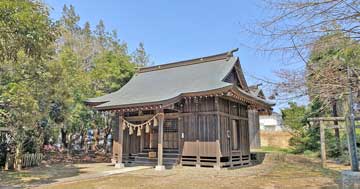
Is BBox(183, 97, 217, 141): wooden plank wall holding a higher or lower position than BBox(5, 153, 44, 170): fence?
higher

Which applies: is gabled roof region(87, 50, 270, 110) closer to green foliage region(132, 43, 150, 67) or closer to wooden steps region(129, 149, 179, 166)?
wooden steps region(129, 149, 179, 166)

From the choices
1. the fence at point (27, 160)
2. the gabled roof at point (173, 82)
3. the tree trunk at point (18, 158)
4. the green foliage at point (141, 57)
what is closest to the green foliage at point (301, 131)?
the gabled roof at point (173, 82)

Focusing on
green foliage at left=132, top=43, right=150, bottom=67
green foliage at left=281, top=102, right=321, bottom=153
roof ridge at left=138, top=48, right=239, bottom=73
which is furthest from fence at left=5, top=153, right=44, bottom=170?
green foliage at left=281, top=102, right=321, bottom=153

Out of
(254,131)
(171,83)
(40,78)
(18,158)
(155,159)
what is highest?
(171,83)

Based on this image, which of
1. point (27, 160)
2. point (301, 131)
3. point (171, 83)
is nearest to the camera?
point (27, 160)

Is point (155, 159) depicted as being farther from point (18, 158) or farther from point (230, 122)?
point (18, 158)

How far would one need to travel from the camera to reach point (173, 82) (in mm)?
14117

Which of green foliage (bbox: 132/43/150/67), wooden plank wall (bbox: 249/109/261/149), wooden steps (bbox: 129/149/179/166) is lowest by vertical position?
wooden steps (bbox: 129/149/179/166)

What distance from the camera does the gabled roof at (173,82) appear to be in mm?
11375

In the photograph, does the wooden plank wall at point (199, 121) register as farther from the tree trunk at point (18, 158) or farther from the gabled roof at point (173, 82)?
the tree trunk at point (18, 158)

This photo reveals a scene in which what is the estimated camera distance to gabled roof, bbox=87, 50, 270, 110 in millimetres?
11375

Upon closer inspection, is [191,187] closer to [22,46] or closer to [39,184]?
[39,184]

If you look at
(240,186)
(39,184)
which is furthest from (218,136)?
(39,184)

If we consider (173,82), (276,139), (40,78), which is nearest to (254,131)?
(276,139)
